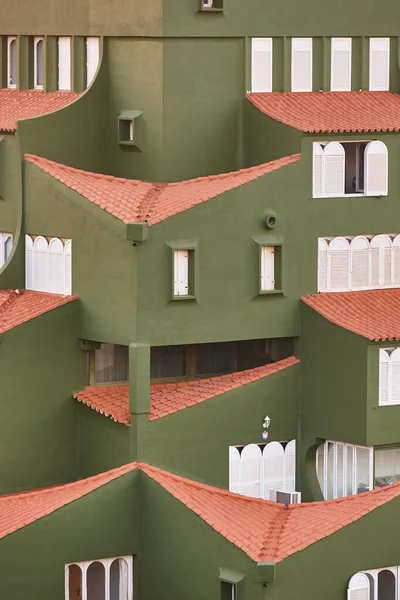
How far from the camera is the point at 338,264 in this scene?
64.9 meters

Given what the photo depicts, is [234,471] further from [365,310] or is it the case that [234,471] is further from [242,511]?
[365,310]

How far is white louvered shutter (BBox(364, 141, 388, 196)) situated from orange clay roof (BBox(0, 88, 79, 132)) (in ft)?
28.2

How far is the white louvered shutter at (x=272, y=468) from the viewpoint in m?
63.9

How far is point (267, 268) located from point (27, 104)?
9.39 m

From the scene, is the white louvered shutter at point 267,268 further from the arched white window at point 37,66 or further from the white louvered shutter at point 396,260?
the arched white window at point 37,66

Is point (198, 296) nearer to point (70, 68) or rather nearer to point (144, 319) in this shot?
point (144, 319)

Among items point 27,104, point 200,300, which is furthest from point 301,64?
point 200,300

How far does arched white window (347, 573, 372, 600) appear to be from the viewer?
191ft

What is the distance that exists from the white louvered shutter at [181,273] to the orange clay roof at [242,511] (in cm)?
478

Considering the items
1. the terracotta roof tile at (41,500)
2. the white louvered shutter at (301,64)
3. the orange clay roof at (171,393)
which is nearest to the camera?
the terracotta roof tile at (41,500)

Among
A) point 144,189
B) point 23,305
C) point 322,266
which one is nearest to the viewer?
point 144,189

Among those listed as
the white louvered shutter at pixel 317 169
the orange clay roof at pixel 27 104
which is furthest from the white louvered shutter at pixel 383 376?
the orange clay roof at pixel 27 104

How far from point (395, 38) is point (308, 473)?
12.7m

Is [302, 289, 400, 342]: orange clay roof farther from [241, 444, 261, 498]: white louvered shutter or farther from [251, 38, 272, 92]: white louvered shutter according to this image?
[251, 38, 272, 92]: white louvered shutter
